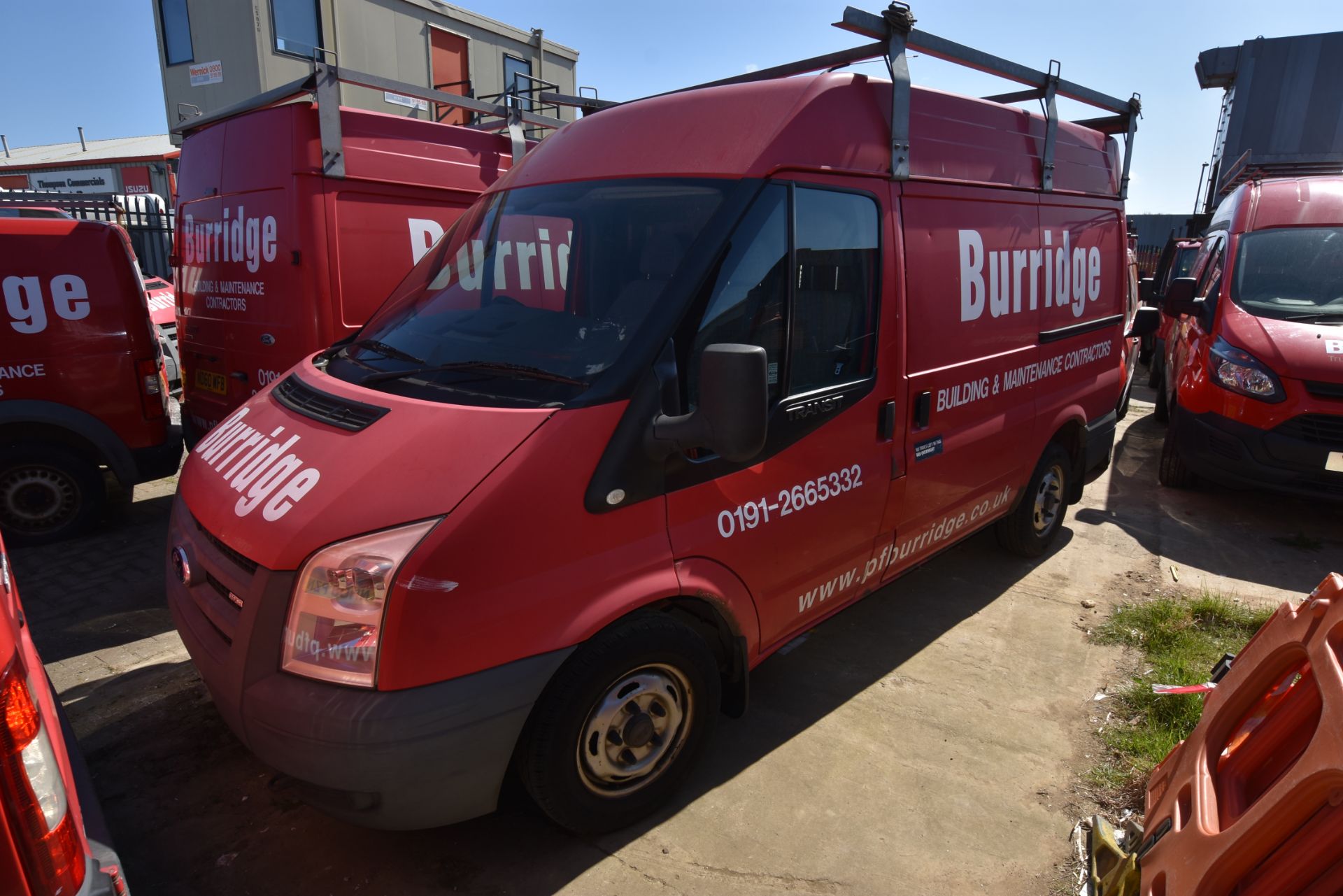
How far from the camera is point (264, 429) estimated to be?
8.85ft

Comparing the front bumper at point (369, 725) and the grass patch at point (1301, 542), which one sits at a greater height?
the front bumper at point (369, 725)

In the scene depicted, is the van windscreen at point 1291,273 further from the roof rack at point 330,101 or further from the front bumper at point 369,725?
the front bumper at point 369,725

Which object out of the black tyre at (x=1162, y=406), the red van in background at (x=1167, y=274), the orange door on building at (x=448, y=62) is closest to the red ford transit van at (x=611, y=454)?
the black tyre at (x=1162, y=406)

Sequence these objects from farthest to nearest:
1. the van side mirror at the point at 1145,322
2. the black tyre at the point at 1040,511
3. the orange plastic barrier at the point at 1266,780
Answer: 1. the van side mirror at the point at 1145,322
2. the black tyre at the point at 1040,511
3. the orange plastic barrier at the point at 1266,780

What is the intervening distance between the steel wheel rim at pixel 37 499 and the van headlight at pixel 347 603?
4211mm

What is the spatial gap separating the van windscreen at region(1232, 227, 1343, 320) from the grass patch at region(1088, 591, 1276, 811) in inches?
105

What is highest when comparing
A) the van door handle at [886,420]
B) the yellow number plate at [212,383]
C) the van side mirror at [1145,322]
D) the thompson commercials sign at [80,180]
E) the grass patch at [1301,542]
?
the thompson commercials sign at [80,180]

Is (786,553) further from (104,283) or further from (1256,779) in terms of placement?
(104,283)

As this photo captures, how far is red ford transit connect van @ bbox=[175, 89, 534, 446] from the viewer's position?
4.50 m

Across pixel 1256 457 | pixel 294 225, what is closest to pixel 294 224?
pixel 294 225

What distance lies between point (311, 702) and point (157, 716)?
1.72 meters

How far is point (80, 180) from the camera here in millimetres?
24531

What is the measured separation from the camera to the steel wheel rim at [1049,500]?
4785mm

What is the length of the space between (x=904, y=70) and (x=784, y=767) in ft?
8.90
